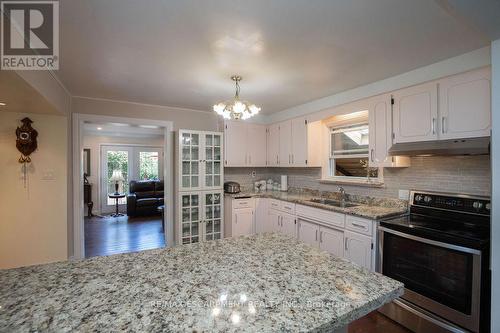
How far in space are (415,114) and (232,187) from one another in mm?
2760

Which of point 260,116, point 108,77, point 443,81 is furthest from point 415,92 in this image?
point 108,77

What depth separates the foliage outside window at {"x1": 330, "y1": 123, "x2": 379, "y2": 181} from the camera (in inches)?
125

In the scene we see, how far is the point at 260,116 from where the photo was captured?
14.8 ft

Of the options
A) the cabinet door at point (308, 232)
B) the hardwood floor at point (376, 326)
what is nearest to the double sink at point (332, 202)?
the cabinet door at point (308, 232)

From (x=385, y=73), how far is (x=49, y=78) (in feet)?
11.2

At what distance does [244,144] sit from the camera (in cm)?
427

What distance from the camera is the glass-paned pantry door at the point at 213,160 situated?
3953 millimetres

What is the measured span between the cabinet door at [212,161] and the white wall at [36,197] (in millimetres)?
1857

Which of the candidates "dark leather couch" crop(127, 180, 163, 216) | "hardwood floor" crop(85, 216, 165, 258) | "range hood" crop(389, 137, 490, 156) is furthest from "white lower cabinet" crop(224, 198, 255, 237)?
Result: "dark leather couch" crop(127, 180, 163, 216)

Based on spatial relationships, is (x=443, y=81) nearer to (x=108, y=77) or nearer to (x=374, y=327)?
(x=374, y=327)

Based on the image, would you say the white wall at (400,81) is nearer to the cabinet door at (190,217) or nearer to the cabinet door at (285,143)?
the cabinet door at (285,143)

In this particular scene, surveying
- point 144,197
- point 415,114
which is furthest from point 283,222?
point 144,197

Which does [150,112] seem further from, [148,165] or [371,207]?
[148,165]

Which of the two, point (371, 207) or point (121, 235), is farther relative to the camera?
point (121, 235)
